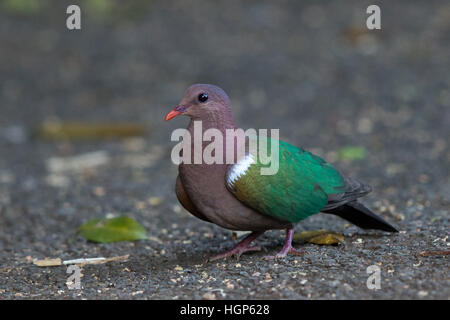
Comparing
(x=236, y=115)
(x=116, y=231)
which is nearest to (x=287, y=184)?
(x=116, y=231)

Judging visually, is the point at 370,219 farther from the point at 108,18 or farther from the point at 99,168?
the point at 108,18

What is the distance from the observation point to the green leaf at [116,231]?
5211 mm

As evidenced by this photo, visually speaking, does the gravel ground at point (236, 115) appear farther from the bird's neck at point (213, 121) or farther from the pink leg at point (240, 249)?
the bird's neck at point (213, 121)

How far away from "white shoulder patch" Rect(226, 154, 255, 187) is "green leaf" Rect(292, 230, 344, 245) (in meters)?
0.86

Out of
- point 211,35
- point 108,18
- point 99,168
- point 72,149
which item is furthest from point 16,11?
point 99,168

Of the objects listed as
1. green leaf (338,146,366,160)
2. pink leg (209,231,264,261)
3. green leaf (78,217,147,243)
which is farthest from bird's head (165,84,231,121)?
green leaf (338,146,366,160)

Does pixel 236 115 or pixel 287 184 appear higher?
pixel 236 115

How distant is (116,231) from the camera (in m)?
5.27

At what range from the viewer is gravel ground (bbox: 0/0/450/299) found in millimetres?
3996

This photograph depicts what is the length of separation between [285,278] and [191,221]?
2.20 meters

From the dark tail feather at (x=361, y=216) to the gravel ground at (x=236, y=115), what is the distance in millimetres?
90

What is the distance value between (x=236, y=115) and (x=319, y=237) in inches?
199

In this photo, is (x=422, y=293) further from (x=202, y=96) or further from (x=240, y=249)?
(x=202, y=96)

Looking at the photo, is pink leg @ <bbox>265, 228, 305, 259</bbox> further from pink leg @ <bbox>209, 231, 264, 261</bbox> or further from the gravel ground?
pink leg @ <bbox>209, 231, 264, 261</bbox>
